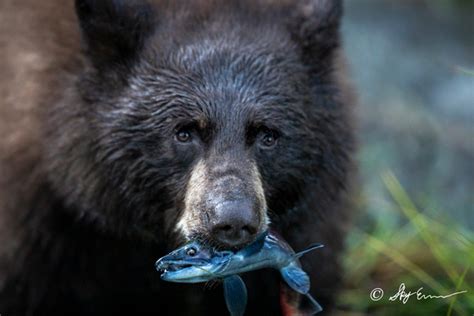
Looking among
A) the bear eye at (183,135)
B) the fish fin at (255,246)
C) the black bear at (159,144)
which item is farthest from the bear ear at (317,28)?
the fish fin at (255,246)

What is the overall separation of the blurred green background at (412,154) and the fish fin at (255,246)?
1.17m

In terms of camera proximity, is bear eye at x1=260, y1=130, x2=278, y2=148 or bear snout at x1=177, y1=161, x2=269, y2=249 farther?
bear eye at x1=260, y1=130, x2=278, y2=148

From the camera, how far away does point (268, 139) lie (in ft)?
16.1

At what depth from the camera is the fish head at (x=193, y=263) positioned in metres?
4.45

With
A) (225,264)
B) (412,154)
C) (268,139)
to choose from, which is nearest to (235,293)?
(225,264)

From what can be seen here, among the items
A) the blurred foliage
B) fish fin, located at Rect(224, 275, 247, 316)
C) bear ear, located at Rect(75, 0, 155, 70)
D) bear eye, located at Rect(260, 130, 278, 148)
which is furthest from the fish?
the blurred foliage

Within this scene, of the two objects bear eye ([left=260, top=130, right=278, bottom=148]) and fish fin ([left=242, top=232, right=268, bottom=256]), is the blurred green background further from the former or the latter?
fish fin ([left=242, top=232, right=268, bottom=256])

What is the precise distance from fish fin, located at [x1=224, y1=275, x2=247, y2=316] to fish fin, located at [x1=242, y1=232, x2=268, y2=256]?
0.12 m

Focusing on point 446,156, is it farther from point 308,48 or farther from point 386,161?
point 308,48

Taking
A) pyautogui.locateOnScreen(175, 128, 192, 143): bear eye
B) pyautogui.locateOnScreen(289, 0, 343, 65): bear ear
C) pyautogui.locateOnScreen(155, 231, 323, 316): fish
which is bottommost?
pyautogui.locateOnScreen(155, 231, 323, 316): fish

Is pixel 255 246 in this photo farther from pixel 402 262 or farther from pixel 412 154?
pixel 412 154

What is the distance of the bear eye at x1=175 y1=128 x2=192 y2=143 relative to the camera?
4.83 m

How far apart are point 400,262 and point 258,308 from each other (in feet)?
3.71

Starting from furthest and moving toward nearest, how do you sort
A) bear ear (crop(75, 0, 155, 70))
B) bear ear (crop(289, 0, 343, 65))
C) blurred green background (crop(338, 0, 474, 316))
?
blurred green background (crop(338, 0, 474, 316)), bear ear (crop(289, 0, 343, 65)), bear ear (crop(75, 0, 155, 70))
